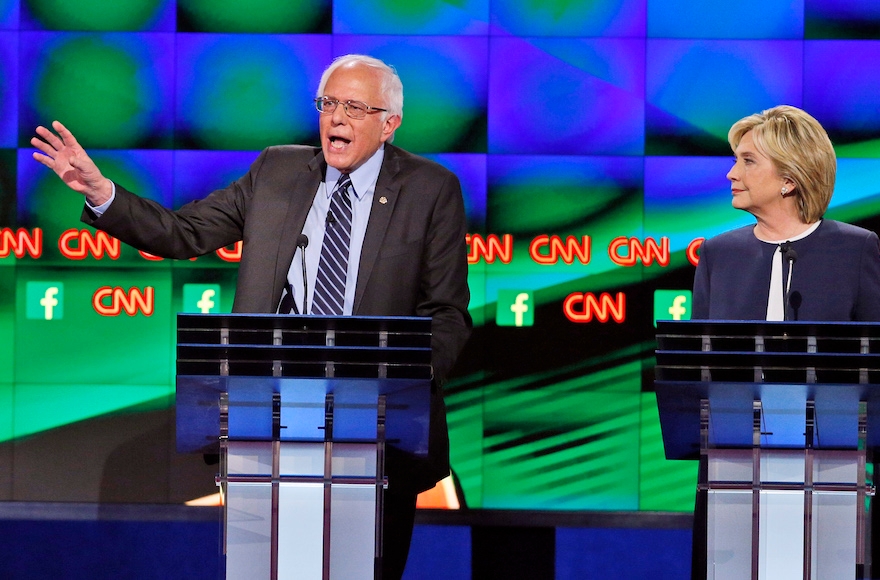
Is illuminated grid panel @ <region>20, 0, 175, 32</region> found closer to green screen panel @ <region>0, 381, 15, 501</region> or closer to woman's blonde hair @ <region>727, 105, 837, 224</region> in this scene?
green screen panel @ <region>0, 381, 15, 501</region>

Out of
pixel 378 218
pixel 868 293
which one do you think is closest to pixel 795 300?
pixel 868 293

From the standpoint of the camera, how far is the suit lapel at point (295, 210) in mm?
2793

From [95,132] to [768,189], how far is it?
10.3ft

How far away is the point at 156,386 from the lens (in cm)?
505

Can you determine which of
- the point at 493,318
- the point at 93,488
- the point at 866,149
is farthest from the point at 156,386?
the point at 866,149

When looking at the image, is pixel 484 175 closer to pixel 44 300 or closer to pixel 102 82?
pixel 102 82

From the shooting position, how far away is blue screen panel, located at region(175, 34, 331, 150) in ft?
16.5

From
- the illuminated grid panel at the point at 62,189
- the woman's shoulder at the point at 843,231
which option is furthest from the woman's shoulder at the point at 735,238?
the illuminated grid panel at the point at 62,189

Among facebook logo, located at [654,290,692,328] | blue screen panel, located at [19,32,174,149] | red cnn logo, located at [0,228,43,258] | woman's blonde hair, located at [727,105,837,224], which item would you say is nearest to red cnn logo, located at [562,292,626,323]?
facebook logo, located at [654,290,692,328]

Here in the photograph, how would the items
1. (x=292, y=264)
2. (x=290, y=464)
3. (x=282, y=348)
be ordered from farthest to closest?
1. (x=292, y=264)
2. (x=290, y=464)
3. (x=282, y=348)

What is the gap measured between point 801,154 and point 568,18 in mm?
2233

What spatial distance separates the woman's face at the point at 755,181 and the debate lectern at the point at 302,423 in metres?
1.14

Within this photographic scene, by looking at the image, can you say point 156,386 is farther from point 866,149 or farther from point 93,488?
point 866,149

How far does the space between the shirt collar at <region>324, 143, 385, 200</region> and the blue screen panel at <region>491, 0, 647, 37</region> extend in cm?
220
